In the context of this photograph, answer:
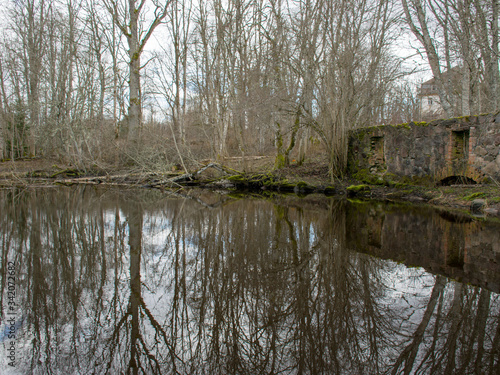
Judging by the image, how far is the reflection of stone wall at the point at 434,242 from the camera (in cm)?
421

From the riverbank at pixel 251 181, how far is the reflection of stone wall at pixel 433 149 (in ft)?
1.98

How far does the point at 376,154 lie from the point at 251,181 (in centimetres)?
524

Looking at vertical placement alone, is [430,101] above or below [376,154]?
above

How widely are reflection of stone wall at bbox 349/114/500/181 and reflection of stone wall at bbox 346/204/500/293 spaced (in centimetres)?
350

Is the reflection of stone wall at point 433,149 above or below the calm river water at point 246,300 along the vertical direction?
above

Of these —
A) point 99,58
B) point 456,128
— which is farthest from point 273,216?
point 99,58

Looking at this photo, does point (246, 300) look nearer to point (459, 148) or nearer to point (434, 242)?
point (434, 242)

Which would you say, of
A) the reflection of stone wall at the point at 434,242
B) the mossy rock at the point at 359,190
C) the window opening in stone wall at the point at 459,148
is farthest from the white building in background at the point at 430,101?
the reflection of stone wall at the point at 434,242

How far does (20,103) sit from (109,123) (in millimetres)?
7560

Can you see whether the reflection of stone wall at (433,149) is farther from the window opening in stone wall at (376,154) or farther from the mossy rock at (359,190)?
the mossy rock at (359,190)

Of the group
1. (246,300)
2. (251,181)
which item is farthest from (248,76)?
(246,300)

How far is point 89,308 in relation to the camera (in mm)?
2998

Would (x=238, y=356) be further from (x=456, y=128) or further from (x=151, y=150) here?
(x=151, y=150)

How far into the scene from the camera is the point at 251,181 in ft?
49.8
